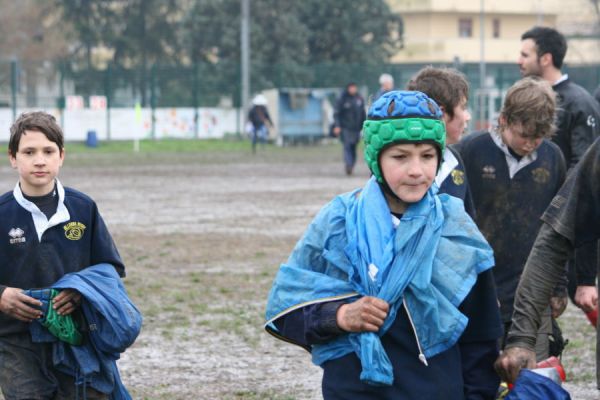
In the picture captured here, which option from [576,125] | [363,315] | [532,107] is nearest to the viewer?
[363,315]

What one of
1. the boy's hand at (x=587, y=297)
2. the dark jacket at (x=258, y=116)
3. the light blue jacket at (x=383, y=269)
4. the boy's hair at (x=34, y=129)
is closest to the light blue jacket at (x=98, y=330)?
the boy's hair at (x=34, y=129)

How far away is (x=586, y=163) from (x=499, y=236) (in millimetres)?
2166

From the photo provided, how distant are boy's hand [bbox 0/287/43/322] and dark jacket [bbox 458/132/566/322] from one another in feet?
7.52

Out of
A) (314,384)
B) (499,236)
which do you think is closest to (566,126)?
(499,236)

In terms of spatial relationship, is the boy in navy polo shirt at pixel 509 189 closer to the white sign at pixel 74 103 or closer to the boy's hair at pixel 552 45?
the boy's hair at pixel 552 45

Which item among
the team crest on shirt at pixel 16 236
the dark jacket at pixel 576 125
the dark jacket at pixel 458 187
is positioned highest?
the dark jacket at pixel 576 125

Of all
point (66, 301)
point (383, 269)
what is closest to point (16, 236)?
point (66, 301)

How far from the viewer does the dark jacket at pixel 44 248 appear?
16.6 feet

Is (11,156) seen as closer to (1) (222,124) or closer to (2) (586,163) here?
(2) (586,163)

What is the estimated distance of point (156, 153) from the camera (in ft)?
122

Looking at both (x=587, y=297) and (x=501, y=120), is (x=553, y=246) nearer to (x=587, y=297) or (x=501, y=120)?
(x=587, y=297)

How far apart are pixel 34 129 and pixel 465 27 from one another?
85618mm

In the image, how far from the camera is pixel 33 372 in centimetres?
509

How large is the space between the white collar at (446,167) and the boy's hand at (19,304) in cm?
175
